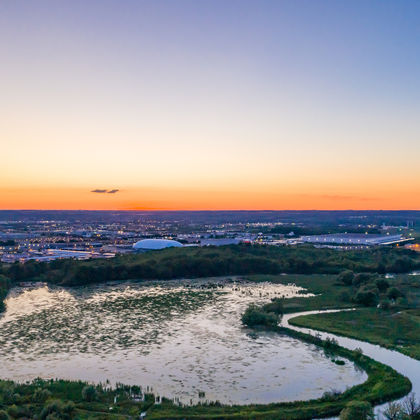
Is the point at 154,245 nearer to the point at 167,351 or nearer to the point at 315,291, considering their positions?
the point at 315,291

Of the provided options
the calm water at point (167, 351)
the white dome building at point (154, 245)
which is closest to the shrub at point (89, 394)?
the calm water at point (167, 351)

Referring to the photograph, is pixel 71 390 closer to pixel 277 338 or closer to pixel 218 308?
pixel 277 338

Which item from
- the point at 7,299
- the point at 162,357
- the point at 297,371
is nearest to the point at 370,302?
the point at 297,371

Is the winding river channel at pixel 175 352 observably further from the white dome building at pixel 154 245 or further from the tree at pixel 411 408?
the white dome building at pixel 154 245

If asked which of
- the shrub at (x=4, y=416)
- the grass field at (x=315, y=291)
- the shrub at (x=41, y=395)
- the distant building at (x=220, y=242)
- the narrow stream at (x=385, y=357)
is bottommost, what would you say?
the grass field at (x=315, y=291)

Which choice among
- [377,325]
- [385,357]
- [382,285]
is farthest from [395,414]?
[382,285]

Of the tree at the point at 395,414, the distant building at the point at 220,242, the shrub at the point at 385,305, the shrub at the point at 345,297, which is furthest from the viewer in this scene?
the distant building at the point at 220,242
